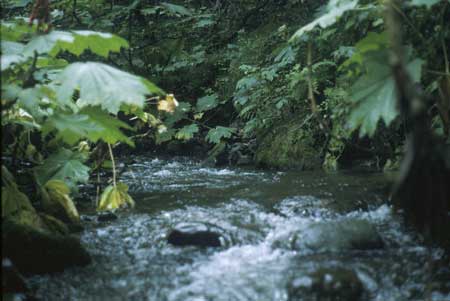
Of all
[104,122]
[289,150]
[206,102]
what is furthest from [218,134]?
[104,122]

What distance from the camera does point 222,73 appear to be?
8031 mm

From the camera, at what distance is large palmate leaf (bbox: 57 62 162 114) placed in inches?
84.3

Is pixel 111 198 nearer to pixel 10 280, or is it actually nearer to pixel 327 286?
pixel 10 280

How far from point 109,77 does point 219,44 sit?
6237mm

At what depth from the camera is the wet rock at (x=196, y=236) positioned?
2.89 m

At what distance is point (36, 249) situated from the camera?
251 centimetres

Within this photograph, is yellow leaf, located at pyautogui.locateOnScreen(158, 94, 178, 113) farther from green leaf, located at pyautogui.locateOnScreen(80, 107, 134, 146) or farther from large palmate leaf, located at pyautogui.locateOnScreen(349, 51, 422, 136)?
large palmate leaf, located at pyautogui.locateOnScreen(349, 51, 422, 136)

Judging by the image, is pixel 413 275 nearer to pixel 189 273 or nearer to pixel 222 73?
pixel 189 273

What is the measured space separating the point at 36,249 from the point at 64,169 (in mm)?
1052

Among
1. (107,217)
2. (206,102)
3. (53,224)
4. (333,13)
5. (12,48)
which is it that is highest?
(333,13)

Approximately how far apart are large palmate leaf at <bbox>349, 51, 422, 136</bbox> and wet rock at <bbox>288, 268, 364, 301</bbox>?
0.74 meters

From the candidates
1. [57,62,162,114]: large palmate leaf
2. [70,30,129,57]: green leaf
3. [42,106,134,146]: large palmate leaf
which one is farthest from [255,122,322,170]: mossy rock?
[57,62,162,114]: large palmate leaf

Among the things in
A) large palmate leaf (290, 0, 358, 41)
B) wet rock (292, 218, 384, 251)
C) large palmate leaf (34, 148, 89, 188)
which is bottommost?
wet rock (292, 218, 384, 251)

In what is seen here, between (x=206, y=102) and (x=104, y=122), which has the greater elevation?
(x=104, y=122)
